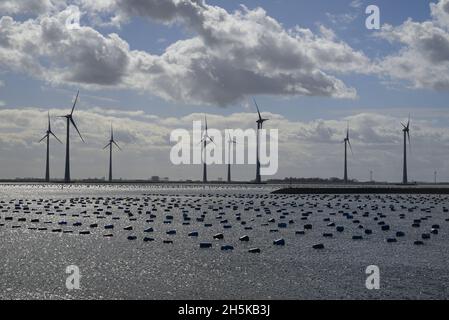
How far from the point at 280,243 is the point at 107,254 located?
1256cm

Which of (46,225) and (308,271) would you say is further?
(46,225)

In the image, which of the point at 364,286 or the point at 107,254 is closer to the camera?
the point at 364,286

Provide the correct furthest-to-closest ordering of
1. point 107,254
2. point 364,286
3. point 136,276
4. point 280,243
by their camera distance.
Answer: point 280,243 → point 107,254 → point 136,276 → point 364,286

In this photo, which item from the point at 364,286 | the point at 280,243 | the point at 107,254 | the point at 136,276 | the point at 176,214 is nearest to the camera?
the point at 364,286

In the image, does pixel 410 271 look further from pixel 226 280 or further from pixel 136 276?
pixel 136 276

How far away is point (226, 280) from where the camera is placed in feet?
110

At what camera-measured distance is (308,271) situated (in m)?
36.7

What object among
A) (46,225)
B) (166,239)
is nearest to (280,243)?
(166,239)

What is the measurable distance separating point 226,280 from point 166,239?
1933 cm

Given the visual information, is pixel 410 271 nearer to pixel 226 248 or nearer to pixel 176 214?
pixel 226 248
